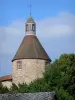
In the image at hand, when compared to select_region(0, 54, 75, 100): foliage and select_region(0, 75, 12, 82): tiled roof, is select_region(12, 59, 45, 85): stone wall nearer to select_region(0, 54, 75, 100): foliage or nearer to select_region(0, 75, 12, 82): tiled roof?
select_region(0, 75, 12, 82): tiled roof

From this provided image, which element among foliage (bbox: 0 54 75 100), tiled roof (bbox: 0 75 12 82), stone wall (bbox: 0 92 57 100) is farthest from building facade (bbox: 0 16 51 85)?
stone wall (bbox: 0 92 57 100)

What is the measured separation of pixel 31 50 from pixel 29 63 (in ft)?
6.65

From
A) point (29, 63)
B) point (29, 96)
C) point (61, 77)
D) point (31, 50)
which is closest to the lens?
point (29, 96)

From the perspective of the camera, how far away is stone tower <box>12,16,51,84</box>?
237 feet

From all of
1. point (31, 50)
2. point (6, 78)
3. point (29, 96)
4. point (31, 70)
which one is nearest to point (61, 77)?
point (31, 70)

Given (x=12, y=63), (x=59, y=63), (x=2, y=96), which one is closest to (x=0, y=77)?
(x=12, y=63)

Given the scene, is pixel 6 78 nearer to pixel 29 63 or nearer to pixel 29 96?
pixel 29 63

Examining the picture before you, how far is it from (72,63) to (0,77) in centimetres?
2047

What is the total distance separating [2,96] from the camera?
A: 1227 inches

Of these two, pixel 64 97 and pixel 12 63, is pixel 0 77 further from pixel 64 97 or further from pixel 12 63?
pixel 64 97

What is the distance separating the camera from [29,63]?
72438mm

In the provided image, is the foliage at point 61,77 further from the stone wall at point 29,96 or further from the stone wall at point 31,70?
the stone wall at point 29,96

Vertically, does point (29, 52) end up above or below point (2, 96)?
above

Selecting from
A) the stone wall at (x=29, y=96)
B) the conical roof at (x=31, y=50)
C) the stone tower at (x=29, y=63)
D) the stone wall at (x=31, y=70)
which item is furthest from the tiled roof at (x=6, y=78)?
the stone wall at (x=29, y=96)
